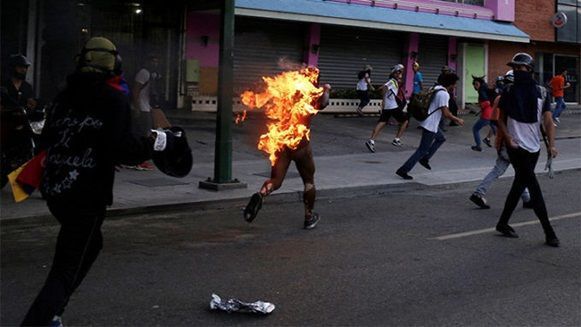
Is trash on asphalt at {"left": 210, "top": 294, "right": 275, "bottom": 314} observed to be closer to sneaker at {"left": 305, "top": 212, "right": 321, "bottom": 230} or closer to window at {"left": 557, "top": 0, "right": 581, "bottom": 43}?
sneaker at {"left": 305, "top": 212, "right": 321, "bottom": 230}

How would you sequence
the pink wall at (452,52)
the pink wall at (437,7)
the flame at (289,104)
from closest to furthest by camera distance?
the flame at (289,104)
the pink wall at (437,7)
the pink wall at (452,52)

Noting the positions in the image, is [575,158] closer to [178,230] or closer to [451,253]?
[451,253]

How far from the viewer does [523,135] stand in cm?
718

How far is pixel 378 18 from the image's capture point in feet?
67.5

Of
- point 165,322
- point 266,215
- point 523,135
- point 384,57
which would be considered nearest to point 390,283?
point 165,322

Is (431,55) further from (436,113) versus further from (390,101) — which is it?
(436,113)

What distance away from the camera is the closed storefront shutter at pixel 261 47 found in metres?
19.5

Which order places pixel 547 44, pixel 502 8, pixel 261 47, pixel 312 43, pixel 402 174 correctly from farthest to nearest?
pixel 547 44 < pixel 502 8 < pixel 312 43 < pixel 261 47 < pixel 402 174

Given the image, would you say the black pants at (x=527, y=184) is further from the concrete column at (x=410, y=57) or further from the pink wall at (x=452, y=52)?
the pink wall at (x=452, y=52)

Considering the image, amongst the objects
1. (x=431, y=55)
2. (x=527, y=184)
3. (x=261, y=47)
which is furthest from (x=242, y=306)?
(x=431, y=55)

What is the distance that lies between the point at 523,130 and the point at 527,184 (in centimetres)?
57

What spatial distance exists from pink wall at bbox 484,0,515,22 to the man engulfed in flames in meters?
→ 19.7

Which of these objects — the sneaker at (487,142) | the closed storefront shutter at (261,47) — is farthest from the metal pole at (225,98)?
the closed storefront shutter at (261,47)

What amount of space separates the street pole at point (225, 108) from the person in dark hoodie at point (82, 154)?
5.93m
